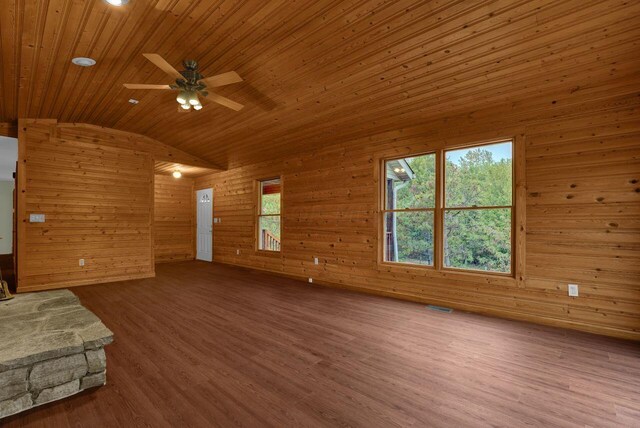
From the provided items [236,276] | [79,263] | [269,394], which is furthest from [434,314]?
[79,263]

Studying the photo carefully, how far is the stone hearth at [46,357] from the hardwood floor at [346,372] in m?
0.10

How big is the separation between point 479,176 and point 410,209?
3.53 feet

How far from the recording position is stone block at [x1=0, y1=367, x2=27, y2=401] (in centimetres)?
188

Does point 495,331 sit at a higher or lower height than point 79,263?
lower

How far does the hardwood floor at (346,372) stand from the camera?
1.91 m

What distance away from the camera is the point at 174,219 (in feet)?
29.6

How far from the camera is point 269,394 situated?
2.14 meters

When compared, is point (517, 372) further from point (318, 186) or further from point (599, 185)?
point (318, 186)

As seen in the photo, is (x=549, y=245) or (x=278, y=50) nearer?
(x=278, y=50)

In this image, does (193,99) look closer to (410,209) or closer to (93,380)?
(93,380)

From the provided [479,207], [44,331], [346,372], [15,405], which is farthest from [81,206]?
[479,207]

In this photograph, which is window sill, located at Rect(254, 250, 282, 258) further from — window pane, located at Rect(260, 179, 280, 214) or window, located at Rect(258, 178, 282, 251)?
window pane, located at Rect(260, 179, 280, 214)

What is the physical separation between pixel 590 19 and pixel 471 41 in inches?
34.2

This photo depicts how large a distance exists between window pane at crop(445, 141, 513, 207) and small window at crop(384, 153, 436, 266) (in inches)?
10.4
